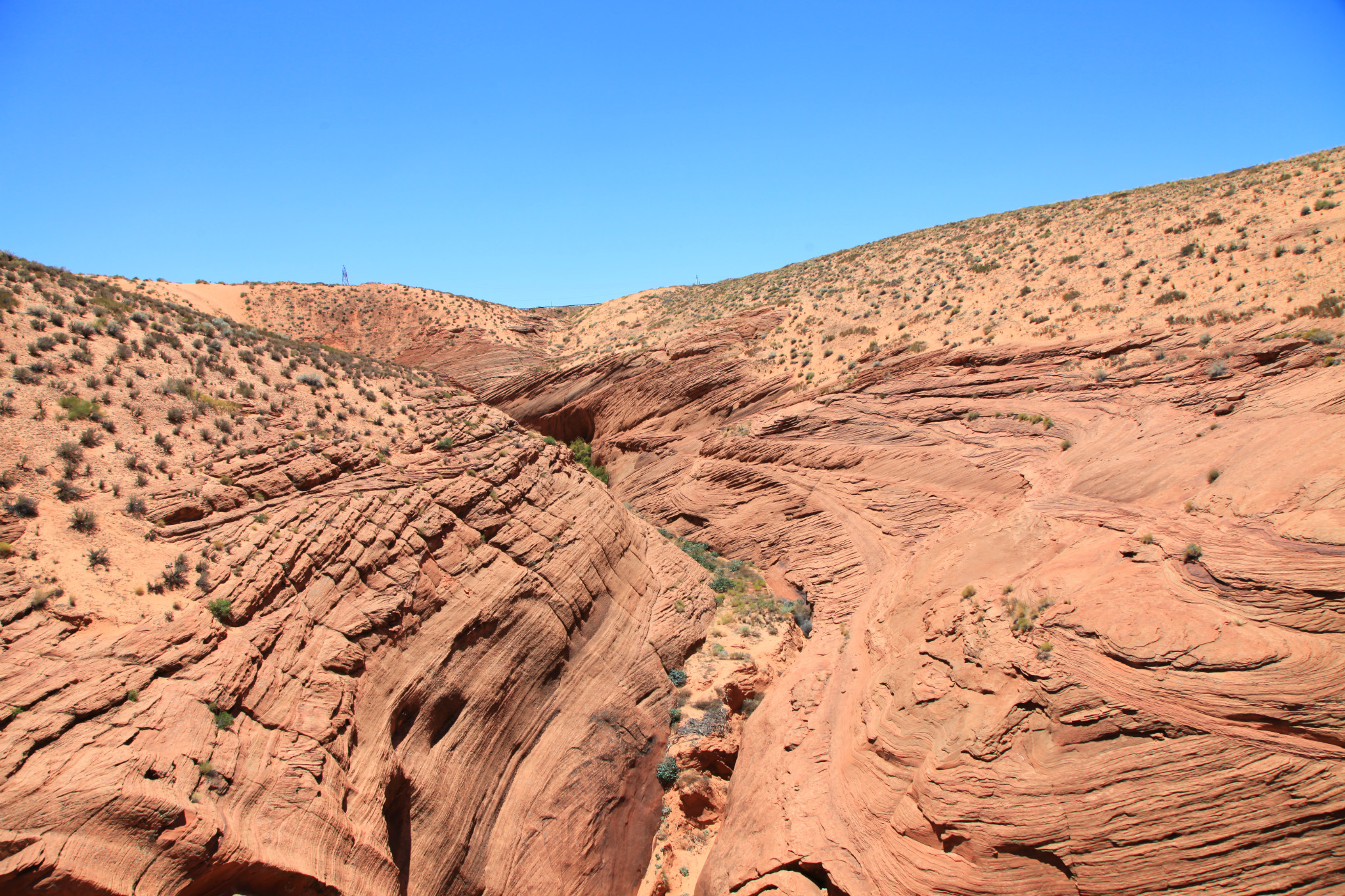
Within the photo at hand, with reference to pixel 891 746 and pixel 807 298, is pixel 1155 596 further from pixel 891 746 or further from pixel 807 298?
pixel 807 298

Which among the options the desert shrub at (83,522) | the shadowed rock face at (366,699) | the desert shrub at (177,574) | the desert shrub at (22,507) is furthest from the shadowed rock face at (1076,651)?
the desert shrub at (22,507)

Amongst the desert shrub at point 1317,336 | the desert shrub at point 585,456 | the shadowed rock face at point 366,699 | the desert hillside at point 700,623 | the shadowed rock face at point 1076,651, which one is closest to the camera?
the shadowed rock face at point 366,699

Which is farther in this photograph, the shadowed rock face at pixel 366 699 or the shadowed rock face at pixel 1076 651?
the shadowed rock face at pixel 1076 651

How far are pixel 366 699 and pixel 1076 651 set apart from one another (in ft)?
38.1

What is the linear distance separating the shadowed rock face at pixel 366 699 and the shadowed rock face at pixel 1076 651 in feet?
11.4

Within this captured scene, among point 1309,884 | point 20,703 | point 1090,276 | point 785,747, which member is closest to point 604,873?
point 785,747

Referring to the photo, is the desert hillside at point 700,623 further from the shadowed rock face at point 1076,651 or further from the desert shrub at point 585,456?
the desert shrub at point 585,456

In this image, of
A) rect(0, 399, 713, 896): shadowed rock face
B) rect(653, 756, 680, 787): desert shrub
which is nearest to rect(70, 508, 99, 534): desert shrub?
rect(0, 399, 713, 896): shadowed rock face

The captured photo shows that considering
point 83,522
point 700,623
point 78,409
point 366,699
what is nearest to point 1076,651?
point 700,623

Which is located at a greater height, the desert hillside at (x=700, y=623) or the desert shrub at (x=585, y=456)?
the desert shrub at (x=585, y=456)

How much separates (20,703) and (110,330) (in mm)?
10867

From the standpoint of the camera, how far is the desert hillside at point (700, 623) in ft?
27.1

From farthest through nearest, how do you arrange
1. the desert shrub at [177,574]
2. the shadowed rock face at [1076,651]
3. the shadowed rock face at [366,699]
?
the desert shrub at [177,574] → the shadowed rock face at [1076,651] → the shadowed rock face at [366,699]

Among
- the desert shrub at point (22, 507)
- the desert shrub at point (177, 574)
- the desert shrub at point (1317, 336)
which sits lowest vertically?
the desert shrub at point (177, 574)
